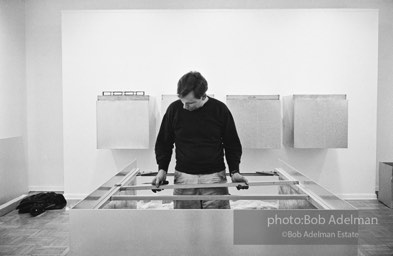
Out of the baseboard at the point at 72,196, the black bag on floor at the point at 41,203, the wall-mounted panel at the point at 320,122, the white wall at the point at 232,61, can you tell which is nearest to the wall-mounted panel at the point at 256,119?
the wall-mounted panel at the point at 320,122

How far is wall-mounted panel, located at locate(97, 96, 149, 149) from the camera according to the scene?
4.58 meters

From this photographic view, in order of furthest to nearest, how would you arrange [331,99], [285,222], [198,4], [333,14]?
[198,4] < [333,14] < [331,99] < [285,222]

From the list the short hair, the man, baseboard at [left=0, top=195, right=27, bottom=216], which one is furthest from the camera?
baseboard at [left=0, top=195, right=27, bottom=216]

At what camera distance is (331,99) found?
457 cm

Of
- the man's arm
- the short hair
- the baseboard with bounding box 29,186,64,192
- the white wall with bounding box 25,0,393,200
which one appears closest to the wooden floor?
the baseboard with bounding box 29,186,64,192

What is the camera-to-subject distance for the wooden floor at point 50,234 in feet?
10.6

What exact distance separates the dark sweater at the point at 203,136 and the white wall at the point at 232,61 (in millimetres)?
2520

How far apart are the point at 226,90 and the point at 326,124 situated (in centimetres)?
133

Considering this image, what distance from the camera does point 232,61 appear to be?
Result: 4.95 m

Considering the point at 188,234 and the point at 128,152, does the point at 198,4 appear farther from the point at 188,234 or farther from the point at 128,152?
the point at 188,234

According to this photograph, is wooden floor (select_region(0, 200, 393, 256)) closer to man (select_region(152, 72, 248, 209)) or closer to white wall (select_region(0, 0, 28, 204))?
white wall (select_region(0, 0, 28, 204))

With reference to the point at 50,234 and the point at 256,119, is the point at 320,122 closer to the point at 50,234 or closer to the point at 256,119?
the point at 256,119

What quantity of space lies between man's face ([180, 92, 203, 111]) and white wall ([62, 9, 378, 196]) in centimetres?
258

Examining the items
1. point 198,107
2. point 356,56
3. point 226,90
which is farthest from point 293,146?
point 198,107
